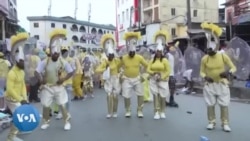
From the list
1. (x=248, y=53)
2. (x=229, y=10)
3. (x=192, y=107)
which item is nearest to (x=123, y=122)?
(x=192, y=107)

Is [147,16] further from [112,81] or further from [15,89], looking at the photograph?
[15,89]

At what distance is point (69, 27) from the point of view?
71.3 meters

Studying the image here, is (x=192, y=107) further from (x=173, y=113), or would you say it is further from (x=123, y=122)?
(x=123, y=122)

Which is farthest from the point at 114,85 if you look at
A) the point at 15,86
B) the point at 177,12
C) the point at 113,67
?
the point at 177,12

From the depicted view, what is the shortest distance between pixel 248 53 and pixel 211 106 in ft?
24.6

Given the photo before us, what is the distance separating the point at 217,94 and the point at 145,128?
174 cm

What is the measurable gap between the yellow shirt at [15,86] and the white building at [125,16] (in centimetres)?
5153

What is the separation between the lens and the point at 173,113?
40.7 feet

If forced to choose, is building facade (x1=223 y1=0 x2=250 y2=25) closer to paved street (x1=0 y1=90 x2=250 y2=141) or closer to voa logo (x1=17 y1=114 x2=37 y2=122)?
paved street (x1=0 y1=90 x2=250 y2=141)

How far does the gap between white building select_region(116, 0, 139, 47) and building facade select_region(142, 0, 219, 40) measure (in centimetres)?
276

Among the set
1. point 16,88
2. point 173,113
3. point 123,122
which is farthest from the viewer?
point 173,113

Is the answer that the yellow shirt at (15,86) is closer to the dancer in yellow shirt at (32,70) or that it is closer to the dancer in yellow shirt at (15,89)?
the dancer in yellow shirt at (15,89)

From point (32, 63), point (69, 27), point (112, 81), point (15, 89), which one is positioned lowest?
point (112, 81)

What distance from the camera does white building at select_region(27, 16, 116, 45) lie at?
224 feet
